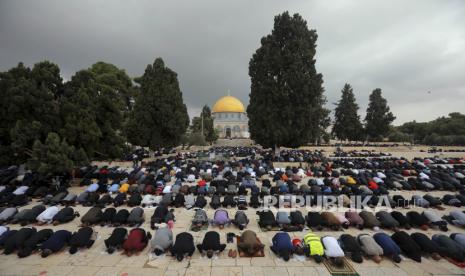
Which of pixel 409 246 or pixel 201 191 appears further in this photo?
pixel 201 191

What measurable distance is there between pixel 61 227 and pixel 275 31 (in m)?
27.7

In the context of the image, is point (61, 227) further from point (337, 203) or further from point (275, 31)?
point (275, 31)

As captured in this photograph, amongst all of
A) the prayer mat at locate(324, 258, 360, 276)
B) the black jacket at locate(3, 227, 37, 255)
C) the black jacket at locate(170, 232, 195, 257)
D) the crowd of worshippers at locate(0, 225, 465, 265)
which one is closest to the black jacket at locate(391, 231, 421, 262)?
the crowd of worshippers at locate(0, 225, 465, 265)

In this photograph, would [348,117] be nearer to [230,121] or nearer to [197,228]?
[230,121]

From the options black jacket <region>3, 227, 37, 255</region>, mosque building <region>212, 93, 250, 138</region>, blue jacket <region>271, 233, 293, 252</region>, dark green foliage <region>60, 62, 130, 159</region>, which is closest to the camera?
blue jacket <region>271, 233, 293, 252</region>

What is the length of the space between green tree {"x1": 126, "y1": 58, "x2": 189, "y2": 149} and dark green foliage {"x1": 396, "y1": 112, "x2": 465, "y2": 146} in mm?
56232

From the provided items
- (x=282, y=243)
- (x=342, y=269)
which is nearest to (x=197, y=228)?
(x=282, y=243)

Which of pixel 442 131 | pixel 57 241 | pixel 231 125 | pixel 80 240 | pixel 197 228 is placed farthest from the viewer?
pixel 231 125

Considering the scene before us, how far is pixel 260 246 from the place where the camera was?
704cm

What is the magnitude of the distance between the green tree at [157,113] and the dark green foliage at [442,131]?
56.2 metres

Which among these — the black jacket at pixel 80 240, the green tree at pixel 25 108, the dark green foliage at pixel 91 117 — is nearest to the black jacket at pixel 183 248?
the black jacket at pixel 80 240

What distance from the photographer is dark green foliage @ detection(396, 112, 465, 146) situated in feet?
152

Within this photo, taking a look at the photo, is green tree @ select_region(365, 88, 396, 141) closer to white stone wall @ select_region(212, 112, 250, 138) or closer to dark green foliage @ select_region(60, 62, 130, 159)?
white stone wall @ select_region(212, 112, 250, 138)

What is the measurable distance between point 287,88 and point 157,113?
15604 millimetres
